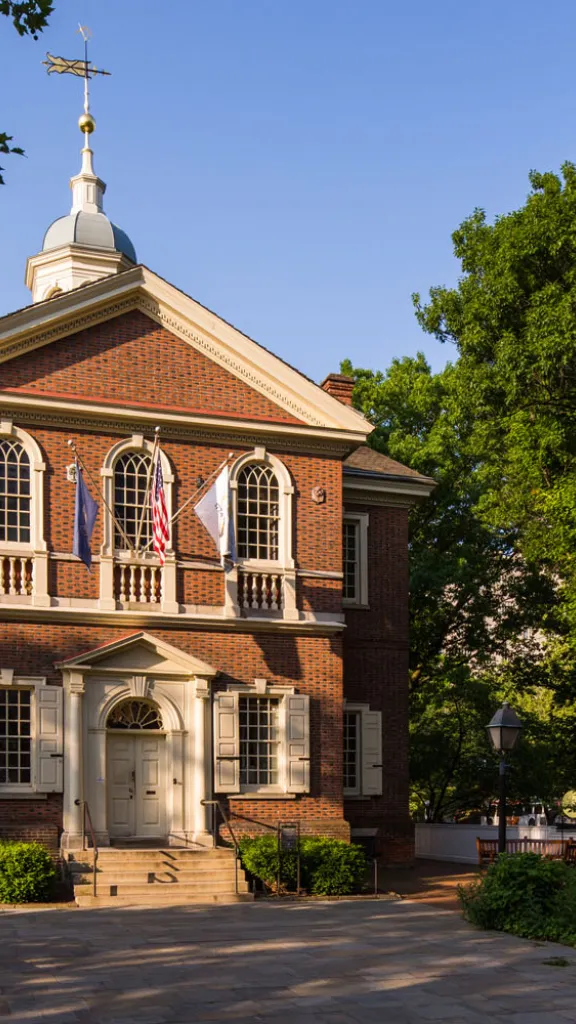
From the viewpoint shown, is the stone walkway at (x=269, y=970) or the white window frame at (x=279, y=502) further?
the white window frame at (x=279, y=502)

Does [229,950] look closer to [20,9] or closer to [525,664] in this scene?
[20,9]

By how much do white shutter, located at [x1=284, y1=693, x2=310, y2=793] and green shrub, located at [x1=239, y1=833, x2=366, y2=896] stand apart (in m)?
1.45

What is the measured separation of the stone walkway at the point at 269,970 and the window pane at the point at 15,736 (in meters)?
3.02

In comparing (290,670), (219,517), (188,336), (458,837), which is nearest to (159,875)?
(290,670)

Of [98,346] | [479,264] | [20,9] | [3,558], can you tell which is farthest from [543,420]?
[20,9]

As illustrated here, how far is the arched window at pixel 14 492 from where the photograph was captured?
21.3 metres

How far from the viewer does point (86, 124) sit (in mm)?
32312

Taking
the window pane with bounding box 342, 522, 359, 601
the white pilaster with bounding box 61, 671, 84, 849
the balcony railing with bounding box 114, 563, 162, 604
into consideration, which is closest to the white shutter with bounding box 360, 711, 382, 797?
the window pane with bounding box 342, 522, 359, 601

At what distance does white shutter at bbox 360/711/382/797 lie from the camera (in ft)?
84.1

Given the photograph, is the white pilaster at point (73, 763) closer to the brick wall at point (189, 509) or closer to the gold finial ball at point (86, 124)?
the brick wall at point (189, 509)

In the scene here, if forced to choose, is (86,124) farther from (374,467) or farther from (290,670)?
(290,670)

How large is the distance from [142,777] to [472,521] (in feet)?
47.9

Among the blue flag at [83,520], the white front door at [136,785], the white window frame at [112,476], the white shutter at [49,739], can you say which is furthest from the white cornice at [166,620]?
the white front door at [136,785]

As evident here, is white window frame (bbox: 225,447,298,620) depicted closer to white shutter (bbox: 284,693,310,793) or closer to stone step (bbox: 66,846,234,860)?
white shutter (bbox: 284,693,310,793)
